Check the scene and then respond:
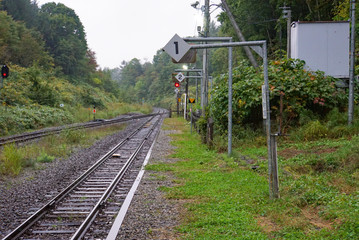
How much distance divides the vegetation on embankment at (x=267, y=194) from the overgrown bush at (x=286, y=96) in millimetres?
2858

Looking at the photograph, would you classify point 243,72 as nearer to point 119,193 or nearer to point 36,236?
point 119,193

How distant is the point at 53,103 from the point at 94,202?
1144 inches

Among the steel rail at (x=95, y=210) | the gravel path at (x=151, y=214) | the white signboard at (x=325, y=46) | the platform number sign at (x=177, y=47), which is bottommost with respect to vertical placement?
the gravel path at (x=151, y=214)

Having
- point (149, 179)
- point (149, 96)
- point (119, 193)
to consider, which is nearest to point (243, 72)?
point (149, 179)

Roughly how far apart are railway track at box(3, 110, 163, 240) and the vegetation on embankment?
131 centimetres

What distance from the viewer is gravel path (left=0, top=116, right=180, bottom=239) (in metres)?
6.33

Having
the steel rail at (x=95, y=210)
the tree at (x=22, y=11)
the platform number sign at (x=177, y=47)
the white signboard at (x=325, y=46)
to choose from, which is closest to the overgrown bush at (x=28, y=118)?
the steel rail at (x=95, y=210)

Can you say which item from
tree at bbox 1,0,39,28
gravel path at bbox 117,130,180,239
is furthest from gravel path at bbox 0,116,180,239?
tree at bbox 1,0,39,28

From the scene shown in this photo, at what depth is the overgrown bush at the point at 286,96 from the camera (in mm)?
15945

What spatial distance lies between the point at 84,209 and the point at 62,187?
2.28 m

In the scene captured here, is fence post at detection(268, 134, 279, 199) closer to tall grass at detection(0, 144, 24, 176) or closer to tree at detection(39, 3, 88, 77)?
tall grass at detection(0, 144, 24, 176)

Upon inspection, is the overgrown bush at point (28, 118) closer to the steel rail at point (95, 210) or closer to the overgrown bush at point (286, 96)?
the overgrown bush at point (286, 96)

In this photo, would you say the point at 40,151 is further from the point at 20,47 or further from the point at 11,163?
the point at 20,47

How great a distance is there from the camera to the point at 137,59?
16488 cm
